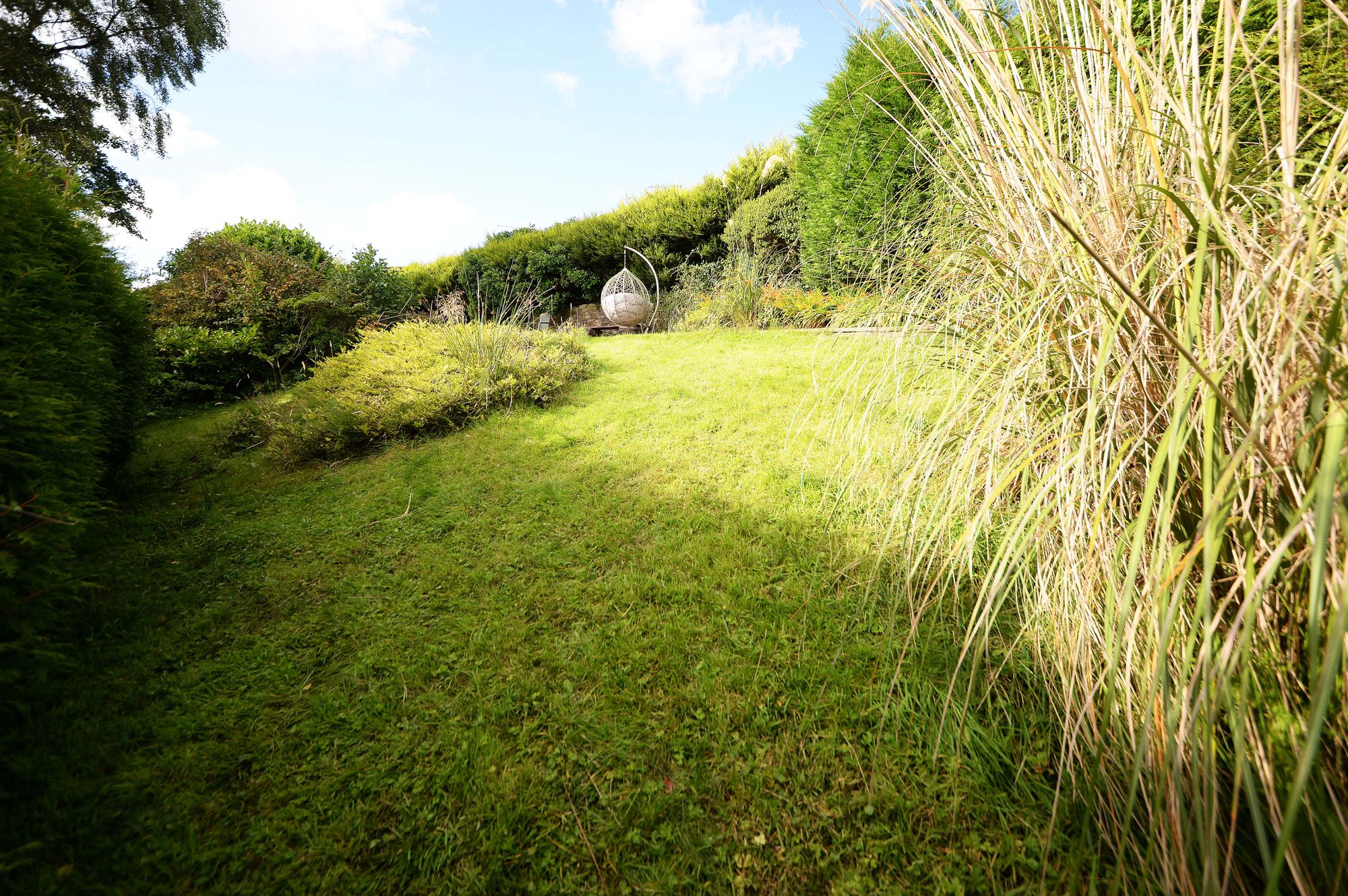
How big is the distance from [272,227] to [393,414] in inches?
273

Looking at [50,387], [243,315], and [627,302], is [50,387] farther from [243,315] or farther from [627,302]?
[627,302]

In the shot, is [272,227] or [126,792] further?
[272,227]

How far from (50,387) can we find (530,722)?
83.6 inches

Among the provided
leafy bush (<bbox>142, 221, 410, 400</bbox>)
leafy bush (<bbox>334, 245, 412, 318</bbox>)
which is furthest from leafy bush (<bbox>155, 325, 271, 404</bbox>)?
leafy bush (<bbox>334, 245, 412, 318</bbox>)


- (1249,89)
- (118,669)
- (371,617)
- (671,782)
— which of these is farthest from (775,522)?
(1249,89)

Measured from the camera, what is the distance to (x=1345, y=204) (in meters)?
0.79

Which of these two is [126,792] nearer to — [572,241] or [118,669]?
[118,669]

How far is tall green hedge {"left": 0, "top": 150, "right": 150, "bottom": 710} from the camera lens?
4.00 feet

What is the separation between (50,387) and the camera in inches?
67.5

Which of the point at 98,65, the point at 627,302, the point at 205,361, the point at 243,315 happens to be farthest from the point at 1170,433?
the point at 98,65

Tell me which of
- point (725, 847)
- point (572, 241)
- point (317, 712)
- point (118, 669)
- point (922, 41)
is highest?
point (572, 241)

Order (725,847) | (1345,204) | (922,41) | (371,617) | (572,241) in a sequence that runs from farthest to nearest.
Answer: (572,241) < (371,617) < (922,41) < (725,847) < (1345,204)

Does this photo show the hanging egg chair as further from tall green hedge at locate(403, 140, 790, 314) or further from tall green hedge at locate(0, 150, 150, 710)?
tall green hedge at locate(0, 150, 150, 710)

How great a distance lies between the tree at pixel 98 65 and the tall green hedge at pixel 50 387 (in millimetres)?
9442
